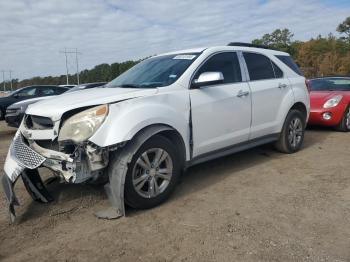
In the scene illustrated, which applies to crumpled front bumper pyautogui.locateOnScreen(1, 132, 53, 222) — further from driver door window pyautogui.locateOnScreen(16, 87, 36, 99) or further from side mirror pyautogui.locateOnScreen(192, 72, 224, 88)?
driver door window pyautogui.locateOnScreen(16, 87, 36, 99)

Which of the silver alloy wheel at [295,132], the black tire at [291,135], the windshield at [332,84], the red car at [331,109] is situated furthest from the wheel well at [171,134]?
the windshield at [332,84]

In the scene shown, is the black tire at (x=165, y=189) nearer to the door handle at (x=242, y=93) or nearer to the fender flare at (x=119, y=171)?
the fender flare at (x=119, y=171)

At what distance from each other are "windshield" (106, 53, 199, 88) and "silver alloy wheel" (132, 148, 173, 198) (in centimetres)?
90

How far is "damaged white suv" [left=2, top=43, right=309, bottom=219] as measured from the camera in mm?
3604

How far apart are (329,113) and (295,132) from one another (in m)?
2.43

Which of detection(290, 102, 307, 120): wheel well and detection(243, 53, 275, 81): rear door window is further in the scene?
detection(290, 102, 307, 120): wheel well

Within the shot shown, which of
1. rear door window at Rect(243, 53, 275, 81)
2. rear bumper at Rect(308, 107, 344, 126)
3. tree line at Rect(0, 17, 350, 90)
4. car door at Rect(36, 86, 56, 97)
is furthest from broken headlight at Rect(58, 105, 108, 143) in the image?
tree line at Rect(0, 17, 350, 90)

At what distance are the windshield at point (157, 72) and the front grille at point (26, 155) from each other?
4.61 ft

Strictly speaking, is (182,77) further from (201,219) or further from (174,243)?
(174,243)

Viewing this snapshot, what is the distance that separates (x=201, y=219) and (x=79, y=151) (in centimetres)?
138

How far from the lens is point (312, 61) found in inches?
2264

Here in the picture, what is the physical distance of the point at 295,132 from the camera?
630 centimetres

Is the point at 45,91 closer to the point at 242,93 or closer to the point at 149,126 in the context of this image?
the point at 242,93

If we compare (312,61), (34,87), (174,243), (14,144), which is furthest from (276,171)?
(312,61)
